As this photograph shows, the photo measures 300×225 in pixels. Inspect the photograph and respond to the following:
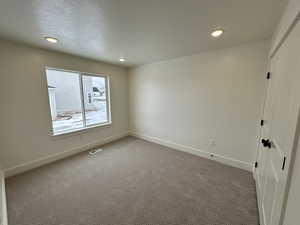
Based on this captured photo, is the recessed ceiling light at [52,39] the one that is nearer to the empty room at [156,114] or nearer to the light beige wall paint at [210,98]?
the empty room at [156,114]

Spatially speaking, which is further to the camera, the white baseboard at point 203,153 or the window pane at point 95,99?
the window pane at point 95,99

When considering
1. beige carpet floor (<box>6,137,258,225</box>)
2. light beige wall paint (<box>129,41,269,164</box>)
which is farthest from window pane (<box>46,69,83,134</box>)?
light beige wall paint (<box>129,41,269,164</box>)

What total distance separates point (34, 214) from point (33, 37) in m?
2.48

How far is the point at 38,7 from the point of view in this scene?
1.31 m

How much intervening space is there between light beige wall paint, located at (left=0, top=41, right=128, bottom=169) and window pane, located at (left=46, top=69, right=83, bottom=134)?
6.7 inches

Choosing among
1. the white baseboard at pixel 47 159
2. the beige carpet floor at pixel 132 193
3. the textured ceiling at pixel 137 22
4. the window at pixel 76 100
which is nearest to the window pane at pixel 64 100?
the window at pixel 76 100

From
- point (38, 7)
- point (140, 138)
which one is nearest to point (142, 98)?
point (140, 138)

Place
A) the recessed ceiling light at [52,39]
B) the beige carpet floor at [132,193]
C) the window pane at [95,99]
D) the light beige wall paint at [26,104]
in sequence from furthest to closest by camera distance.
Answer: the window pane at [95,99] → the light beige wall paint at [26,104] → the recessed ceiling light at [52,39] → the beige carpet floor at [132,193]

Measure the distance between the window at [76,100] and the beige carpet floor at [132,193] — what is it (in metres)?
0.92

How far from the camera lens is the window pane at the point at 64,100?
9.18 ft

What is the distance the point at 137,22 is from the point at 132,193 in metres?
2.33

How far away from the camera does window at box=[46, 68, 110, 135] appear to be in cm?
285

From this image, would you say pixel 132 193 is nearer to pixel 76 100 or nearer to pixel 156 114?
pixel 156 114

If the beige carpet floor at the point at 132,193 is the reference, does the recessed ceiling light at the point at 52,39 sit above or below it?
above
